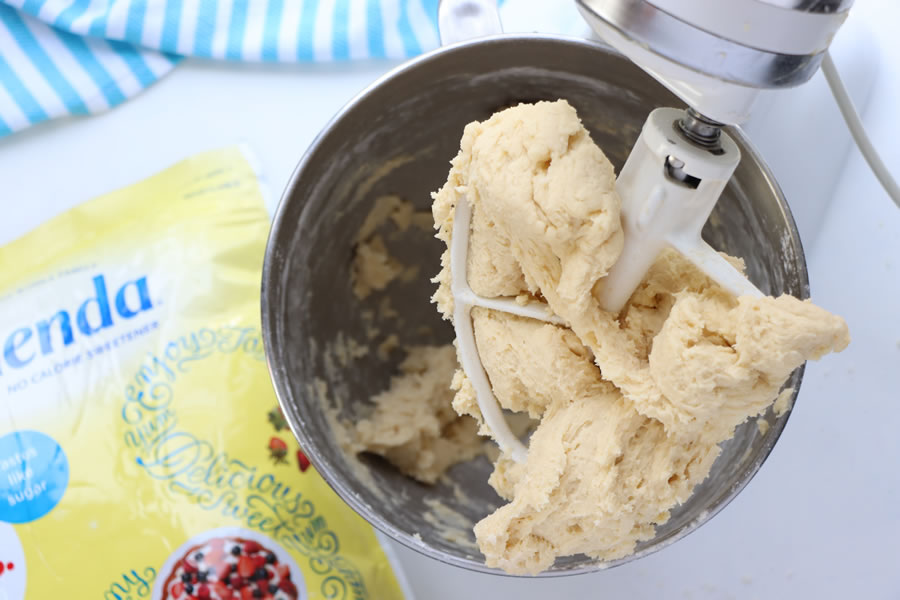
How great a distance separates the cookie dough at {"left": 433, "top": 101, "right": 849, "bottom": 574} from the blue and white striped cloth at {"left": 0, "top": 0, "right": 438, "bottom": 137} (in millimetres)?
412

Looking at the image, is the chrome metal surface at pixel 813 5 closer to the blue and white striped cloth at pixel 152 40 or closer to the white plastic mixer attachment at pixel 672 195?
the white plastic mixer attachment at pixel 672 195

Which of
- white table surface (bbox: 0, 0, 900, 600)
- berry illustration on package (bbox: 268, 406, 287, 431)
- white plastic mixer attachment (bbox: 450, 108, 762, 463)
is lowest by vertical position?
white table surface (bbox: 0, 0, 900, 600)

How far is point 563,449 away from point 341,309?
1.25 ft

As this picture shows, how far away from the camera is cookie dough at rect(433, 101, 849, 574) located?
0.46m

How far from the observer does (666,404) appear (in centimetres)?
49

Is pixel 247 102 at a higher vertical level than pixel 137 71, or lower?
lower

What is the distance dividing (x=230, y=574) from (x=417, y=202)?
0.47 metres

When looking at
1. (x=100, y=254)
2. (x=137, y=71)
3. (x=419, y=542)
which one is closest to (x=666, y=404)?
(x=419, y=542)

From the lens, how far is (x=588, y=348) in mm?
592

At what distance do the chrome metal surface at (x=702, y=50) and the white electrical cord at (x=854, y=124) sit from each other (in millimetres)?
361

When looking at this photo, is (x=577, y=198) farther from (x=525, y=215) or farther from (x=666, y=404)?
(x=666, y=404)

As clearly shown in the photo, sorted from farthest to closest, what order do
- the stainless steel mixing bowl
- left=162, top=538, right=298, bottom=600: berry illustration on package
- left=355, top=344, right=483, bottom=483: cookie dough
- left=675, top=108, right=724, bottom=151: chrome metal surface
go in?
left=355, top=344, right=483, bottom=483: cookie dough → left=162, top=538, right=298, bottom=600: berry illustration on package → the stainless steel mixing bowl → left=675, top=108, right=724, bottom=151: chrome metal surface

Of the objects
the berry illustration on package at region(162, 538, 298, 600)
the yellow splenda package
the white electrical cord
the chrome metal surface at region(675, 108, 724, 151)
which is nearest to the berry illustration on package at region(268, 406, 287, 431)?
the yellow splenda package

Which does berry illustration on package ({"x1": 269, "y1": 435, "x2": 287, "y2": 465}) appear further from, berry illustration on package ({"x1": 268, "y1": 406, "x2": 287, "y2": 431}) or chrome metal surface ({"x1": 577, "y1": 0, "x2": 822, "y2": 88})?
chrome metal surface ({"x1": 577, "y1": 0, "x2": 822, "y2": 88})
